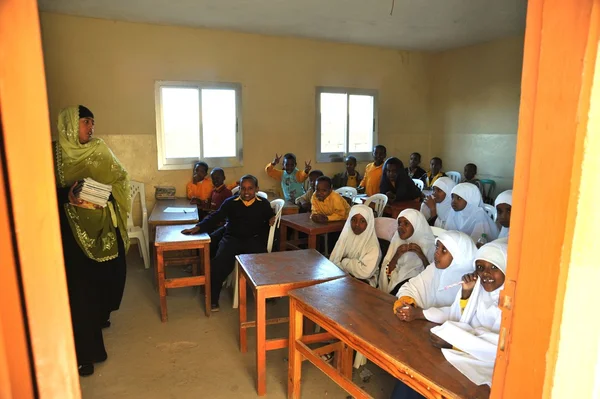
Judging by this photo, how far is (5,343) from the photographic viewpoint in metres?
0.69

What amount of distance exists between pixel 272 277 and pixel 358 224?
3.48 feet

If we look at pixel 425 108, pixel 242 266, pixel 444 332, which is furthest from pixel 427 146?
pixel 444 332

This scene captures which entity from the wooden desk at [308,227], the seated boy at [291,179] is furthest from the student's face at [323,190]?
the seated boy at [291,179]

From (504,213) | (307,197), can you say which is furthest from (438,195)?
(307,197)

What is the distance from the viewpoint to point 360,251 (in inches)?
125

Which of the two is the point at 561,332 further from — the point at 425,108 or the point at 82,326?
the point at 425,108

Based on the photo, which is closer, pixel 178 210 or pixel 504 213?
pixel 504 213

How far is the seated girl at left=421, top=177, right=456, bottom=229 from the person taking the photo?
4.27 meters

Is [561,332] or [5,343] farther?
[561,332]

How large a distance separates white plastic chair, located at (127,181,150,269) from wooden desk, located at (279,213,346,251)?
167cm

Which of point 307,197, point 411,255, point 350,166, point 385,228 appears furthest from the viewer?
point 350,166

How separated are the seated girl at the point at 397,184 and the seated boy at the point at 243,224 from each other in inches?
68.2

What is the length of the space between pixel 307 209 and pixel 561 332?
4268 mm

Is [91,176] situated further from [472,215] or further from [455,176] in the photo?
[455,176]
